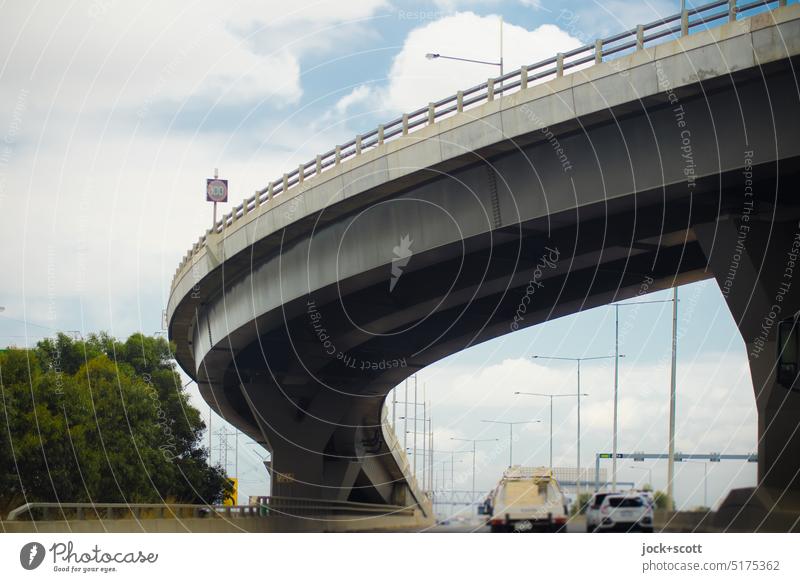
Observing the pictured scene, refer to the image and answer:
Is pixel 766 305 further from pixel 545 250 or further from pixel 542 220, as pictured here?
pixel 545 250

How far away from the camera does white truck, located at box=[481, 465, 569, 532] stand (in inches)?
779

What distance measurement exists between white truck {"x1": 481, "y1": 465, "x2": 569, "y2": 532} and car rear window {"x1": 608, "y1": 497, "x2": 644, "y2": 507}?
0.97 metres

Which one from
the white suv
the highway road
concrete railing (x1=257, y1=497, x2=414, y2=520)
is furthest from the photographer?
concrete railing (x1=257, y1=497, x2=414, y2=520)

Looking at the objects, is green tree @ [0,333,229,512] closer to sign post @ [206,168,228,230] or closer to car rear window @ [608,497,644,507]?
sign post @ [206,168,228,230]

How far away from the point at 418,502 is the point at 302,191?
44.8 meters

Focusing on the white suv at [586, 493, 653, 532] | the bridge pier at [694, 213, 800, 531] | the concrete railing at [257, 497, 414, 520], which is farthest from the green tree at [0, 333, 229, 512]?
the bridge pier at [694, 213, 800, 531]

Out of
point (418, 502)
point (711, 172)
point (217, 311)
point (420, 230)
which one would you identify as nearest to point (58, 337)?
point (217, 311)

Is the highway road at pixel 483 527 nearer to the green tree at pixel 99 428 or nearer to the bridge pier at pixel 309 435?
the green tree at pixel 99 428

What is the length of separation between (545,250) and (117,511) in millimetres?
15033

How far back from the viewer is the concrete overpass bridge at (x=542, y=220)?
2606 centimetres

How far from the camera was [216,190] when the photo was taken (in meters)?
27.2

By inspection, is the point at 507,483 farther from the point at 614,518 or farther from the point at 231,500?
the point at 231,500

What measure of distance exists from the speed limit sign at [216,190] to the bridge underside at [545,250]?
8691mm

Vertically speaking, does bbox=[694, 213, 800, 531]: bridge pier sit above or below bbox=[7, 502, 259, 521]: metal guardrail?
above
